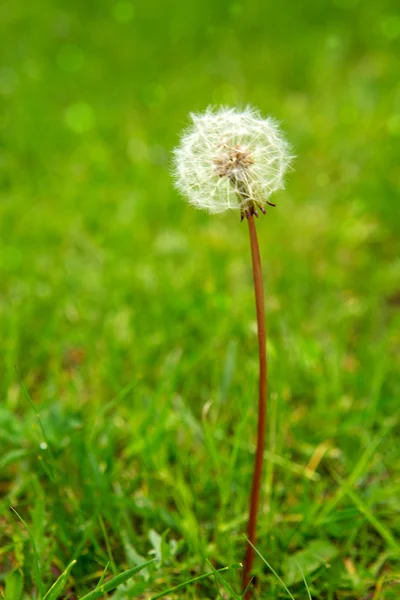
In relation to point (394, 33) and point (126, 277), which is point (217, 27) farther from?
point (126, 277)

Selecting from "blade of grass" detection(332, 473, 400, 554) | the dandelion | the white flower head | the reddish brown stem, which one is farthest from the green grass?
the white flower head

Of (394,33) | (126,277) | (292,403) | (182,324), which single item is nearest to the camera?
(292,403)

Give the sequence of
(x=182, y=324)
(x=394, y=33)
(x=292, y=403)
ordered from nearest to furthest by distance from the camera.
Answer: (x=292, y=403)
(x=182, y=324)
(x=394, y=33)

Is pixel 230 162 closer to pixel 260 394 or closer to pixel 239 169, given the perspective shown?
pixel 239 169

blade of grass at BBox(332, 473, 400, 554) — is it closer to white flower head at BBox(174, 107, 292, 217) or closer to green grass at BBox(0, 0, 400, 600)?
green grass at BBox(0, 0, 400, 600)

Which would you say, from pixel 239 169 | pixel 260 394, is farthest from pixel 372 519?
pixel 239 169

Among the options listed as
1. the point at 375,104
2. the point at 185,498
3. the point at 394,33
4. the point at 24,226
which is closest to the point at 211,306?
the point at 185,498

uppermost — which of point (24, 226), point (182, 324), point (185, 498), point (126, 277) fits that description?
point (24, 226)
